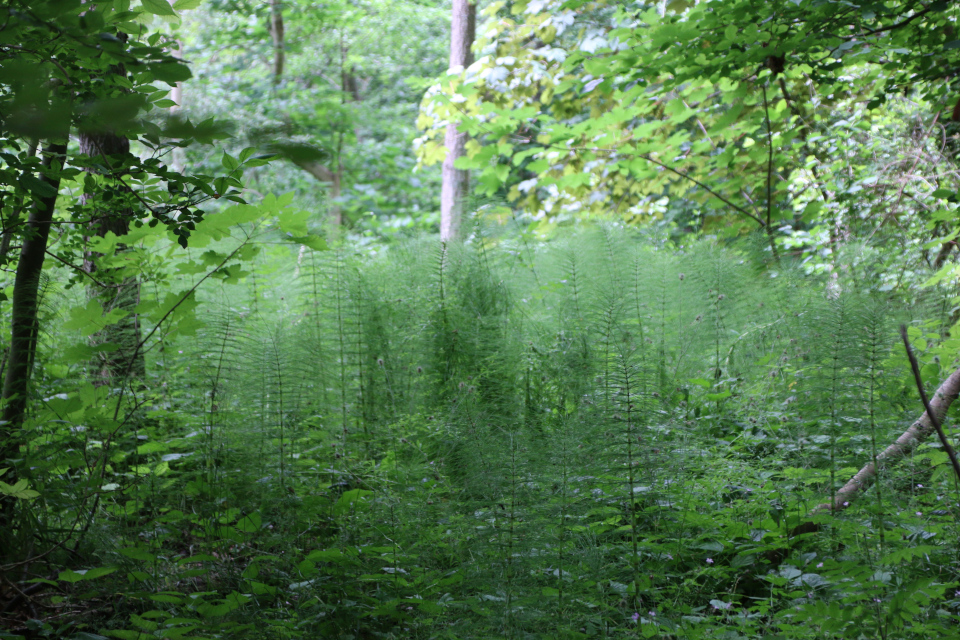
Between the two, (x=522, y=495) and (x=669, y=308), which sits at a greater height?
(x=669, y=308)

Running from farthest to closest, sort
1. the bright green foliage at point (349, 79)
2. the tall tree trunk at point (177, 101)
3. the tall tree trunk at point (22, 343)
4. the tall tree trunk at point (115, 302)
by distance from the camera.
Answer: the bright green foliage at point (349, 79) < the tall tree trunk at point (115, 302) < the tall tree trunk at point (22, 343) < the tall tree trunk at point (177, 101)

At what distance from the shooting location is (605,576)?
1623mm

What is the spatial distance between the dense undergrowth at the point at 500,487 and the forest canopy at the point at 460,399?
0.6 inches

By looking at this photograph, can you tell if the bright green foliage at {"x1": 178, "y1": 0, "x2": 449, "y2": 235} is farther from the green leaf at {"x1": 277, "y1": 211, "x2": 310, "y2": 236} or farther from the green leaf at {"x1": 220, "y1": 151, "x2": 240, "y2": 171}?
the green leaf at {"x1": 220, "y1": 151, "x2": 240, "y2": 171}

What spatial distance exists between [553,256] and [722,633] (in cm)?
212

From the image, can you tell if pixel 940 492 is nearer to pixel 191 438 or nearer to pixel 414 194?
pixel 191 438

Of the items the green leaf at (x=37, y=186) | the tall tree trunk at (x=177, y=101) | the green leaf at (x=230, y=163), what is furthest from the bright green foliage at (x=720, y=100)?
the green leaf at (x=37, y=186)

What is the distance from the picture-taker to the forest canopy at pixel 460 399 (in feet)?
4.67

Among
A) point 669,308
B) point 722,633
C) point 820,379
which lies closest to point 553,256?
point 669,308

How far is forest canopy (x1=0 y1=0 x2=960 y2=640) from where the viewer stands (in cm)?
142

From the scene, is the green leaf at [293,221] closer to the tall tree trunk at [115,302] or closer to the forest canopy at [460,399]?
the forest canopy at [460,399]

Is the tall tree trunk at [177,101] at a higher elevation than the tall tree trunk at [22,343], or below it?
higher

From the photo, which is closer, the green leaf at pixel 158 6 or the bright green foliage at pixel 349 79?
the green leaf at pixel 158 6

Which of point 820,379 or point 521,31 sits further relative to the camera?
point 521,31
